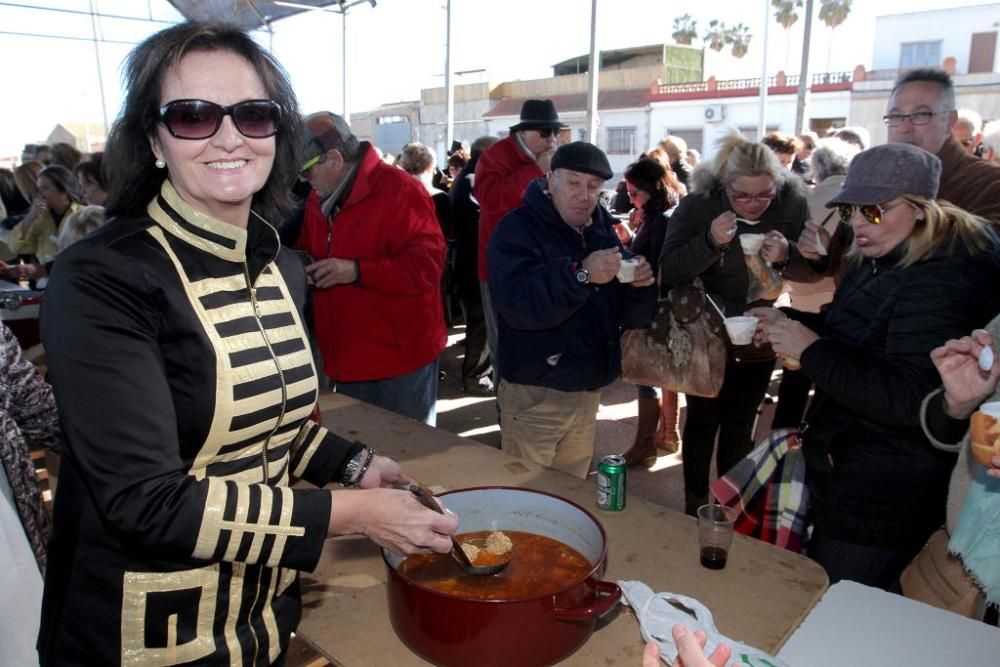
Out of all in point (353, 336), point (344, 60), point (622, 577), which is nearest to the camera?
point (622, 577)

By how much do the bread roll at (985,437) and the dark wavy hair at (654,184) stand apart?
8.14 feet

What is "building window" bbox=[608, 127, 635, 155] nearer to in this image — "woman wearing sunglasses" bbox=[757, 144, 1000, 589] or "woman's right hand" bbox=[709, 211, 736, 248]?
"woman's right hand" bbox=[709, 211, 736, 248]

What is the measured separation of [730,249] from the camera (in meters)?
2.90

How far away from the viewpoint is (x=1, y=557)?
1519 mm

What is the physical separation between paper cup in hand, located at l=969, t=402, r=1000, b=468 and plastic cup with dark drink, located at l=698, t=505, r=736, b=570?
489mm

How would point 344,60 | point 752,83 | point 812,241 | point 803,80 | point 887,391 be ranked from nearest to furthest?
point 887,391 < point 812,241 < point 803,80 < point 344,60 < point 752,83

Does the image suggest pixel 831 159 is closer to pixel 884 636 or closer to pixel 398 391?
pixel 398 391

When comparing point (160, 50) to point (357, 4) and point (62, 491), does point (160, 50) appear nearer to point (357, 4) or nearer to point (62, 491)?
point (62, 491)

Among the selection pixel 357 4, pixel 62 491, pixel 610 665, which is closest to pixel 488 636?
pixel 610 665

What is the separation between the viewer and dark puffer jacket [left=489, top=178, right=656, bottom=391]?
242cm

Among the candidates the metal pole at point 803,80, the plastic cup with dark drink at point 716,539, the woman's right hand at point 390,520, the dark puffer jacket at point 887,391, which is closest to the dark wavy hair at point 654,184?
the dark puffer jacket at point 887,391

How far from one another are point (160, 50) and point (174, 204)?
Answer: 24 centimetres

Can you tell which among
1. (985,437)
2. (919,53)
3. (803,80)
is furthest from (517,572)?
(919,53)

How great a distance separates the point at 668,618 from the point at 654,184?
2.86m
